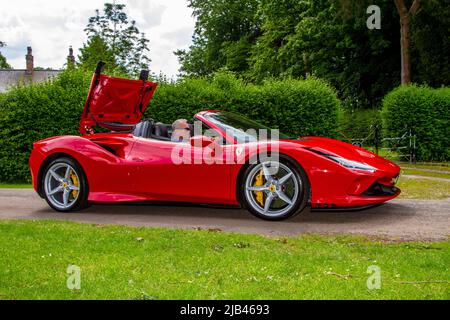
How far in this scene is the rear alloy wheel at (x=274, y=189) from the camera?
6664 mm

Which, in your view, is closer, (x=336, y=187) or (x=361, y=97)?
(x=336, y=187)

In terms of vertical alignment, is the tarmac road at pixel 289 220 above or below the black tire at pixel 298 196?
below

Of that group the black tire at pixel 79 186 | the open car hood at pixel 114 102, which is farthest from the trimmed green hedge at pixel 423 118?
the black tire at pixel 79 186

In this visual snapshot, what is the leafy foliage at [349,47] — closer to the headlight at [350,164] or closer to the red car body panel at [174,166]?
the red car body panel at [174,166]

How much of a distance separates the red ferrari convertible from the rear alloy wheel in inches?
0.5

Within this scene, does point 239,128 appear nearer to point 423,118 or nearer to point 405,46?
point 423,118

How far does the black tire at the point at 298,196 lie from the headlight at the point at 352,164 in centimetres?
41

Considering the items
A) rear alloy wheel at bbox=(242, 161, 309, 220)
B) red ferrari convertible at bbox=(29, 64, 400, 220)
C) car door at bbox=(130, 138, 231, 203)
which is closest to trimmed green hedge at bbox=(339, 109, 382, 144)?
red ferrari convertible at bbox=(29, 64, 400, 220)

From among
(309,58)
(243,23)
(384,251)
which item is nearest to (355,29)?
(309,58)

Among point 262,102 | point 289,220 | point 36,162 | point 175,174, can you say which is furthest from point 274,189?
point 262,102

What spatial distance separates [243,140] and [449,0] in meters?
22.7

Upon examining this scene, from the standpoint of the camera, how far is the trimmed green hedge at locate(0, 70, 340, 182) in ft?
43.2

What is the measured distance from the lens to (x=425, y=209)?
7820 mm

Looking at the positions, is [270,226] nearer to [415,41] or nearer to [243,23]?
[415,41]
